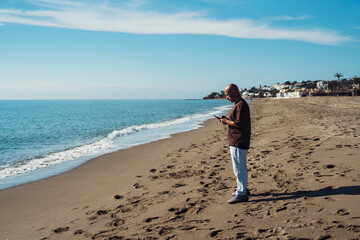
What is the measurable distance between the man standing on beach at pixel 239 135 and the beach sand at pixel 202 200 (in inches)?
10.8

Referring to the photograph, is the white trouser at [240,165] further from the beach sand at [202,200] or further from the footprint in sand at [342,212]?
the footprint in sand at [342,212]

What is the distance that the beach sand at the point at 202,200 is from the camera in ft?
11.1

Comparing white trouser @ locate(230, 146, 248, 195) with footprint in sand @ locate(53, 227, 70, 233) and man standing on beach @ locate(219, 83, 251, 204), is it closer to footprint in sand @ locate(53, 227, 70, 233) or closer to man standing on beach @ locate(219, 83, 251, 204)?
man standing on beach @ locate(219, 83, 251, 204)

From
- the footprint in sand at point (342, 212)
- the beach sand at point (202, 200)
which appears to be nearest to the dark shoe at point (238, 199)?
the beach sand at point (202, 200)

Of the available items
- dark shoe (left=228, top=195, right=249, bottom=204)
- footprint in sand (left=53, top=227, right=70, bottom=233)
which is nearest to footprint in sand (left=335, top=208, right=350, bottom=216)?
dark shoe (left=228, top=195, right=249, bottom=204)

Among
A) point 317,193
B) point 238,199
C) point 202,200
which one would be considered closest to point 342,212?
point 317,193

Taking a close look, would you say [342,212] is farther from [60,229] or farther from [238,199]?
[60,229]

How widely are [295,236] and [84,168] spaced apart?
24.3 feet

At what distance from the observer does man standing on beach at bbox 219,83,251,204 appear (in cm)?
405

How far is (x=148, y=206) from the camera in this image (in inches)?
179

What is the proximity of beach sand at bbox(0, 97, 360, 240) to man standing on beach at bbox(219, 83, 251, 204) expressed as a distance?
0.28m

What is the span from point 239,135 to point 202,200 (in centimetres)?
135

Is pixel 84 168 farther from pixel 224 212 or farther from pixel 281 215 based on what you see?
pixel 281 215

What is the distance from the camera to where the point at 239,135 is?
13.4 feet
